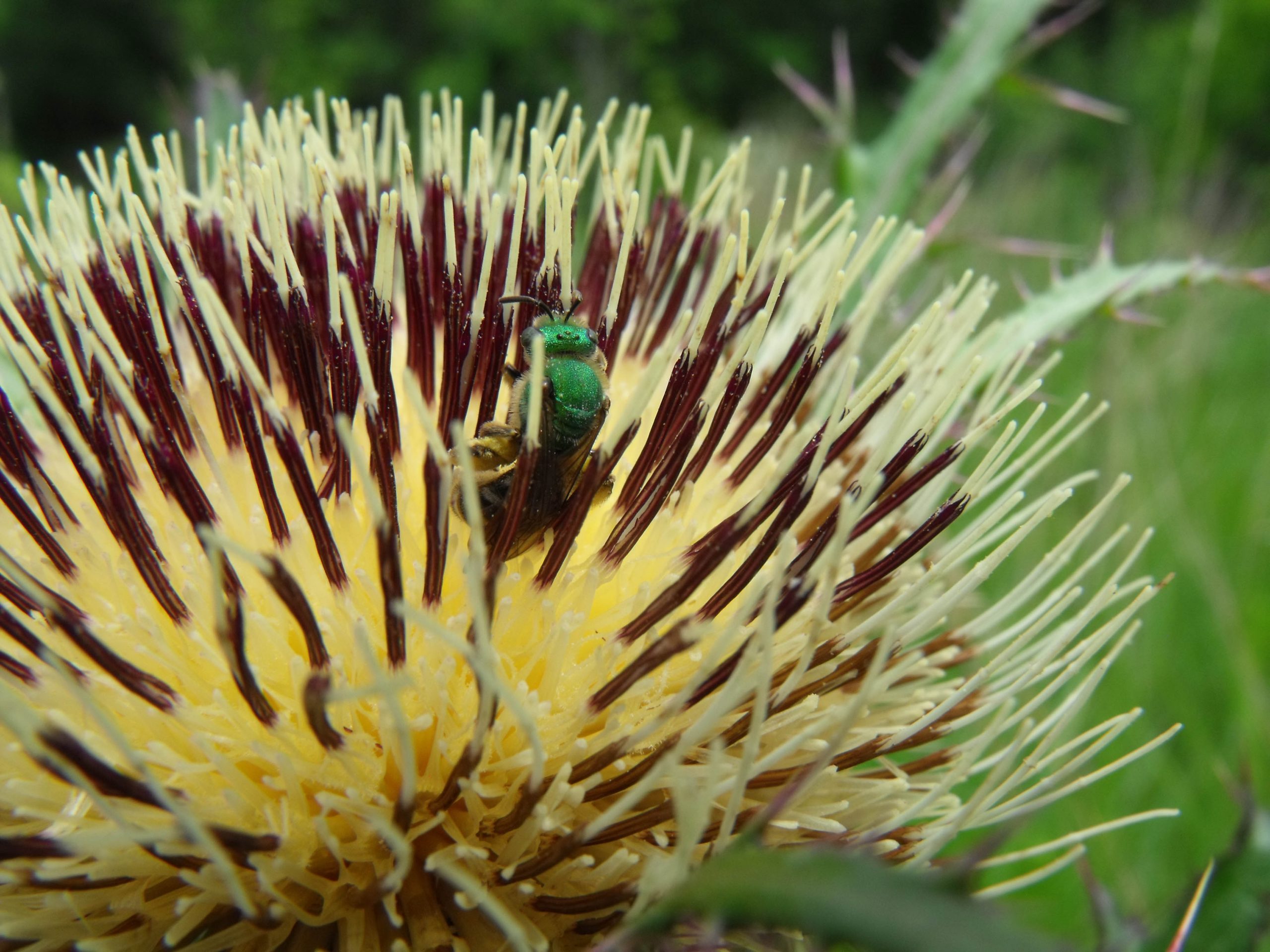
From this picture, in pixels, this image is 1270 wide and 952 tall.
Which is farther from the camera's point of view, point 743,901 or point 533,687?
point 533,687

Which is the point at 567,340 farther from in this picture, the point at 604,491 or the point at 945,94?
the point at 945,94

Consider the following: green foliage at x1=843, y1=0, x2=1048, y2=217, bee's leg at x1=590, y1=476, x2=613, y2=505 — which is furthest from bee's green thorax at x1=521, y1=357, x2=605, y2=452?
green foliage at x1=843, y1=0, x2=1048, y2=217

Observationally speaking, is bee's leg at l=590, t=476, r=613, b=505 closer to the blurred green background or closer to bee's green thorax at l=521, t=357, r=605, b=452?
bee's green thorax at l=521, t=357, r=605, b=452

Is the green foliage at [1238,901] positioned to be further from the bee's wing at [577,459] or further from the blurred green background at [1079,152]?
the bee's wing at [577,459]

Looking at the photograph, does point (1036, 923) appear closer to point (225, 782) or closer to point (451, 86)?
point (225, 782)

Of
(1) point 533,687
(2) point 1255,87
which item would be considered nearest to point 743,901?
(1) point 533,687
